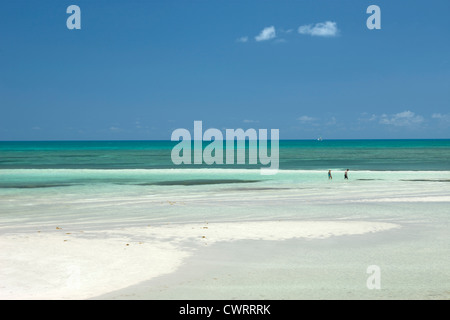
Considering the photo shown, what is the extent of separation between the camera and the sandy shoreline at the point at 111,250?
36.1ft

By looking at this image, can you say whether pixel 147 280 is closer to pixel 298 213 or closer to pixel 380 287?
pixel 380 287

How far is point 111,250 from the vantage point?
571 inches

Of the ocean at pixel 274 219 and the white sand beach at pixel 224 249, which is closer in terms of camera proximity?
the white sand beach at pixel 224 249

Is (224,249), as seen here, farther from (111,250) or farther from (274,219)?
(274,219)

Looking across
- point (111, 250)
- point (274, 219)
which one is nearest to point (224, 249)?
point (111, 250)

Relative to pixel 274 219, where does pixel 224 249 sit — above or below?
below

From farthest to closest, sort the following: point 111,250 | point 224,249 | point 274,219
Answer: point 274,219, point 224,249, point 111,250

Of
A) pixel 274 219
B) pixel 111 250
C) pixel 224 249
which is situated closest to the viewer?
pixel 111 250

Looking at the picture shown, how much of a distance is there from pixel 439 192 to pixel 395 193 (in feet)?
9.08
